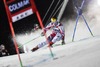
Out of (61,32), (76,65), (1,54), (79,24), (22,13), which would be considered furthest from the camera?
(79,24)

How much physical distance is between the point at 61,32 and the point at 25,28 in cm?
270

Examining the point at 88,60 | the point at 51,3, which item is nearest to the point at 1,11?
the point at 51,3

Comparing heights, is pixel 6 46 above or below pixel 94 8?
below

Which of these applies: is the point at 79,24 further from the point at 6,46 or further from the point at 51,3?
the point at 6,46

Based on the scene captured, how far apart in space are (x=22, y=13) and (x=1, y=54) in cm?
629

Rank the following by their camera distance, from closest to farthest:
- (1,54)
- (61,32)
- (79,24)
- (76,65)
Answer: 1. (76,65)
2. (61,32)
3. (1,54)
4. (79,24)

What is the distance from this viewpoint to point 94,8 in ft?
53.2

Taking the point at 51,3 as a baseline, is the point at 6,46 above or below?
below

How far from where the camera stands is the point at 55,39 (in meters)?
13.4

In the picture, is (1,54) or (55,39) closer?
(55,39)

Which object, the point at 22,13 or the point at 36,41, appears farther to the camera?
the point at 36,41

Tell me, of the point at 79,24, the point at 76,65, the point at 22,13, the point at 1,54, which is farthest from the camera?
the point at 79,24

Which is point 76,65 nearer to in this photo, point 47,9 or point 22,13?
point 22,13

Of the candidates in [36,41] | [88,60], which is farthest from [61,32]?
[88,60]
